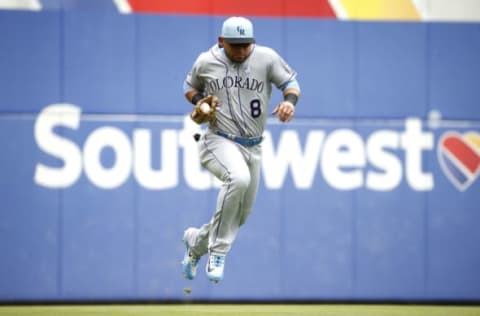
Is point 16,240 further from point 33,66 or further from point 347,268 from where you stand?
point 347,268

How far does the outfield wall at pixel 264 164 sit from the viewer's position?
11062 millimetres

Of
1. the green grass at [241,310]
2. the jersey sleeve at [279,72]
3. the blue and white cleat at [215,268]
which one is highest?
the jersey sleeve at [279,72]

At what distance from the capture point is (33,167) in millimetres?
11078

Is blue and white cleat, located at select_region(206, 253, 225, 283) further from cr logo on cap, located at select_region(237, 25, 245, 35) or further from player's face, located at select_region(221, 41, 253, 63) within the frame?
cr logo on cap, located at select_region(237, 25, 245, 35)

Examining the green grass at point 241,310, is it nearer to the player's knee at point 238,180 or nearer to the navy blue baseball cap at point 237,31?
the player's knee at point 238,180

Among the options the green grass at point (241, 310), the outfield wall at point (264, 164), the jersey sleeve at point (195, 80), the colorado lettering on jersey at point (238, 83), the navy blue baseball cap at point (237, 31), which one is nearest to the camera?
the navy blue baseball cap at point (237, 31)

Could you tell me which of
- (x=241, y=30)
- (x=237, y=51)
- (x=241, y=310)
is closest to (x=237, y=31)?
(x=241, y=30)

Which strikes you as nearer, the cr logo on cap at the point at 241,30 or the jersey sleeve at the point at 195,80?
the cr logo on cap at the point at 241,30

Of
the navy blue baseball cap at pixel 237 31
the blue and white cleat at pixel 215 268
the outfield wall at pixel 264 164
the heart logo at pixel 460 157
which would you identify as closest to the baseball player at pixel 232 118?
the blue and white cleat at pixel 215 268

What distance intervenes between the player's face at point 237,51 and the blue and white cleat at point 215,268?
4.86 ft

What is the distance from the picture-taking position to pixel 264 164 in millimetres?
11258

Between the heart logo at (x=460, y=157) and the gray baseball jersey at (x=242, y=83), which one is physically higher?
the gray baseball jersey at (x=242, y=83)

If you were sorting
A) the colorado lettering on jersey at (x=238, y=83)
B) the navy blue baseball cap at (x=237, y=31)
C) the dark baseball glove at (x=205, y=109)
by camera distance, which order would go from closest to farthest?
the navy blue baseball cap at (x=237, y=31) < the dark baseball glove at (x=205, y=109) < the colorado lettering on jersey at (x=238, y=83)

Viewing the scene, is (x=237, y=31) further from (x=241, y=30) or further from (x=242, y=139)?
(x=242, y=139)
